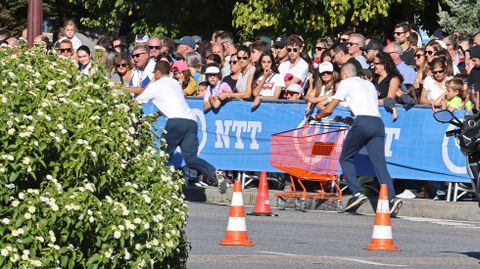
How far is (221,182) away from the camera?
63.1 feet

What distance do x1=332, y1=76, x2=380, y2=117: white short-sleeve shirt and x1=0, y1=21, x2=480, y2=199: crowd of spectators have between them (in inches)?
22.6

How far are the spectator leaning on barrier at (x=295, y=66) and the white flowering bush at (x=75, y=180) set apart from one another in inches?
497

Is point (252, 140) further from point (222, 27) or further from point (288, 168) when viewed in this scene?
point (222, 27)

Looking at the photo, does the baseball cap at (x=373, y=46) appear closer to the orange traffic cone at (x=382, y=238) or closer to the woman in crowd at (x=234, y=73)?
the woman in crowd at (x=234, y=73)

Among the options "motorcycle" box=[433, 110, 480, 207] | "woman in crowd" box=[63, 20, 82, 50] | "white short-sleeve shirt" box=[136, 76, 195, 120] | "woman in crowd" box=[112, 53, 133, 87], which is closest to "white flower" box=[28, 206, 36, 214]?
"motorcycle" box=[433, 110, 480, 207]

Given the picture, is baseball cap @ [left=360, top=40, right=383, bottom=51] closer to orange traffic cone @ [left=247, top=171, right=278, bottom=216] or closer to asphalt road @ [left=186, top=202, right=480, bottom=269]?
asphalt road @ [left=186, top=202, right=480, bottom=269]

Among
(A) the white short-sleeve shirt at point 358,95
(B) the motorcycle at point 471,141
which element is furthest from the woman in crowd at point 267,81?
(B) the motorcycle at point 471,141

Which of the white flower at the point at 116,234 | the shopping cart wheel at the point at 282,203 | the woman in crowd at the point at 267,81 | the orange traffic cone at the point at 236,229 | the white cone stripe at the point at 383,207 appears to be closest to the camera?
the white flower at the point at 116,234

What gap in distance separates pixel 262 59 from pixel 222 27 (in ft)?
54.7

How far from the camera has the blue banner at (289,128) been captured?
1881 cm

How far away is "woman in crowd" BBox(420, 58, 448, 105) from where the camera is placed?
19.2m

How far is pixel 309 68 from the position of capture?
2091cm

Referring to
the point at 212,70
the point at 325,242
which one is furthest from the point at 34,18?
the point at 325,242

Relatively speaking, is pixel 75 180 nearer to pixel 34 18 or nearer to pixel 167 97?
pixel 167 97
